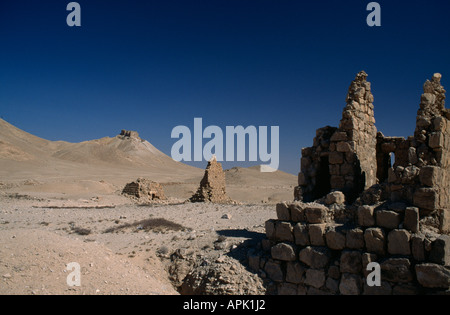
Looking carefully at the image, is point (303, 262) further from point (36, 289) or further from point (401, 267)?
point (36, 289)

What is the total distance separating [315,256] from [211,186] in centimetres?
1320

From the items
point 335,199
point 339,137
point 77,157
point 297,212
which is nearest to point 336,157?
point 339,137

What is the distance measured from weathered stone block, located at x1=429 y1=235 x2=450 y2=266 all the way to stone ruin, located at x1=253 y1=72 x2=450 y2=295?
1 cm

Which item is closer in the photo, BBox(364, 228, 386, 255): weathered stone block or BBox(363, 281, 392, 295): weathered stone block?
BBox(363, 281, 392, 295): weathered stone block

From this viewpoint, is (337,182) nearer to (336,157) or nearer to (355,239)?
(336,157)

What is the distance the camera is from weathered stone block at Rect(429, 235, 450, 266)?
198 inches

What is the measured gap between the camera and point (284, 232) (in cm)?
689

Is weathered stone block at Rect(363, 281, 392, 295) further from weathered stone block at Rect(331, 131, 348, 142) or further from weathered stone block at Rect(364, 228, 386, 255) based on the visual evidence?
weathered stone block at Rect(331, 131, 348, 142)

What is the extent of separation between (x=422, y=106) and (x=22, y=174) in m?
51.8

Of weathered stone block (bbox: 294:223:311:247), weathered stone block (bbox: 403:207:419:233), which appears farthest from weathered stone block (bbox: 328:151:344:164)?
weathered stone block (bbox: 403:207:419:233)

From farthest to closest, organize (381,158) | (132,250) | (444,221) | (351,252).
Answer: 1. (381,158)
2. (132,250)
3. (351,252)
4. (444,221)

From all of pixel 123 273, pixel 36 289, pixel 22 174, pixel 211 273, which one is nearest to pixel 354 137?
pixel 211 273

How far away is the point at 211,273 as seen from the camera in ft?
23.1

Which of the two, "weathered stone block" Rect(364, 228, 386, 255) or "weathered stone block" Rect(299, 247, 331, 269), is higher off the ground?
"weathered stone block" Rect(364, 228, 386, 255)
